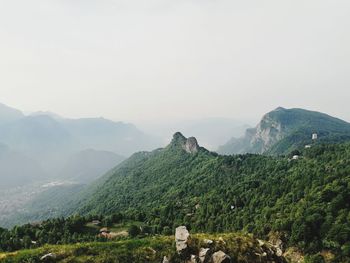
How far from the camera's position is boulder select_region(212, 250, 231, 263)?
169 feet

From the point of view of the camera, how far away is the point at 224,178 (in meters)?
171

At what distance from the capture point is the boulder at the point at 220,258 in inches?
2034

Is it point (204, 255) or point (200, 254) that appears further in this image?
point (200, 254)

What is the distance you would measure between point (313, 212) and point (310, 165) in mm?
55295

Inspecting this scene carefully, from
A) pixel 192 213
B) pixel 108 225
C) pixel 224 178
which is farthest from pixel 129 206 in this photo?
pixel 108 225

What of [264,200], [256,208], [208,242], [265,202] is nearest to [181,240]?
[208,242]

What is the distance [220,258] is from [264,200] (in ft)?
231

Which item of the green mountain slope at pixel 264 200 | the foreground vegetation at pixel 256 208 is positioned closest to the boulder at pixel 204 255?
the foreground vegetation at pixel 256 208

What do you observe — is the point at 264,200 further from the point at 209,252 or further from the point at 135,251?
the point at 135,251

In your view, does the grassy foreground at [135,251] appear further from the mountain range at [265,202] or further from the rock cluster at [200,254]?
the mountain range at [265,202]

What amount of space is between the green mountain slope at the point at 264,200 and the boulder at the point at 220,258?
37.1m

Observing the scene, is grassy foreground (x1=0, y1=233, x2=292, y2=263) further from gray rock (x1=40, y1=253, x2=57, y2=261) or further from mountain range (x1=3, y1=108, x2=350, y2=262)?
mountain range (x1=3, y1=108, x2=350, y2=262)

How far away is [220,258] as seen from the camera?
51.9 metres

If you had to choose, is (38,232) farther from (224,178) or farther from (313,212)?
(224,178)
